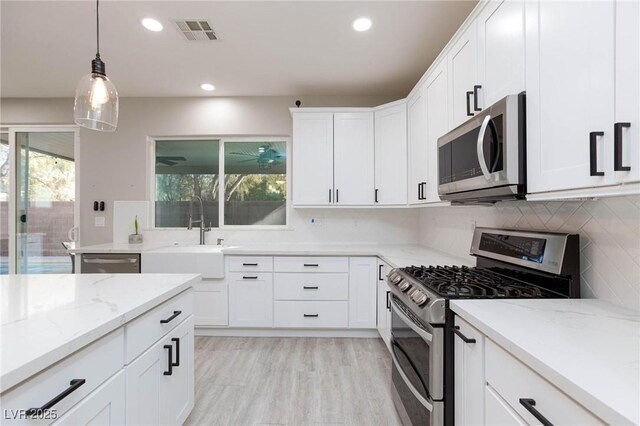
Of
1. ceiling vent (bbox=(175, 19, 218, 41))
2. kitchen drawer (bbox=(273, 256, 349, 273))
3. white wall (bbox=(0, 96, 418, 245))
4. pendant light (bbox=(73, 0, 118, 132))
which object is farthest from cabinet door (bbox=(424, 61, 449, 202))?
pendant light (bbox=(73, 0, 118, 132))

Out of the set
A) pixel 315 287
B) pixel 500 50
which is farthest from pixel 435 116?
pixel 315 287

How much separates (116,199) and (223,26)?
265cm

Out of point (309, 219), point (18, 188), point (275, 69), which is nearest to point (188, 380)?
point (309, 219)

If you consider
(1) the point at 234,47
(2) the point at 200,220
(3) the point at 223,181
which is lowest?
(2) the point at 200,220

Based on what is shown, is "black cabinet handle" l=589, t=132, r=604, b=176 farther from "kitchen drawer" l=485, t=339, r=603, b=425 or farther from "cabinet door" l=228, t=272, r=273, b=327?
"cabinet door" l=228, t=272, r=273, b=327

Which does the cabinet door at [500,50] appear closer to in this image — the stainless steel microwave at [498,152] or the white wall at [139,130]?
the stainless steel microwave at [498,152]

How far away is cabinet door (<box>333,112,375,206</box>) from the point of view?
3.35m

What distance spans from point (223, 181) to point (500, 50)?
10.6ft

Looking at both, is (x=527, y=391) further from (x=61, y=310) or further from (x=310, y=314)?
(x=310, y=314)

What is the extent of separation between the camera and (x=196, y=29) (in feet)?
7.83

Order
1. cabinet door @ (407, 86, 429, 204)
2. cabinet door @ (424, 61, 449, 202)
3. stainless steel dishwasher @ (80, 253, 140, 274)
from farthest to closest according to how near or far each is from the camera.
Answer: stainless steel dishwasher @ (80, 253, 140, 274)
cabinet door @ (407, 86, 429, 204)
cabinet door @ (424, 61, 449, 202)

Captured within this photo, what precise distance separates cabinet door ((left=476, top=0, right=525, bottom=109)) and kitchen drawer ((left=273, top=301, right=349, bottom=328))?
2.27m

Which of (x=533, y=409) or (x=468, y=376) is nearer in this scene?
(x=533, y=409)

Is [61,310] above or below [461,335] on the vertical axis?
above
